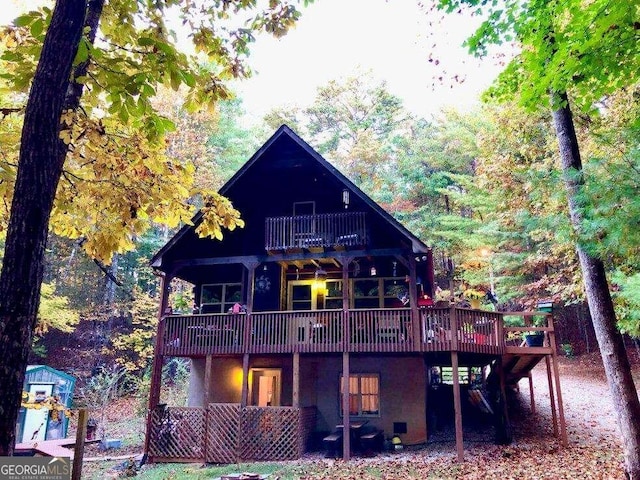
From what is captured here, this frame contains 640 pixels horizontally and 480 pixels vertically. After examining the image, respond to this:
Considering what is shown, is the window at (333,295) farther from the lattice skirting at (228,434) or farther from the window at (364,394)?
the lattice skirting at (228,434)

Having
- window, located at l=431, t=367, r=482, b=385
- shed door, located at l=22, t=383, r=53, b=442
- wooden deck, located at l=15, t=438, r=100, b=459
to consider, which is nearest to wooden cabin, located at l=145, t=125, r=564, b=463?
window, located at l=431, t=367, r=482, b=385

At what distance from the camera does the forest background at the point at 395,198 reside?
16.9 m

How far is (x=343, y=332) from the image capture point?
42.5ft

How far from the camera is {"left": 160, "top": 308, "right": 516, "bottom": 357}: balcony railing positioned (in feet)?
40.6

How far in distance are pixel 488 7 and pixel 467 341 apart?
8116 mm

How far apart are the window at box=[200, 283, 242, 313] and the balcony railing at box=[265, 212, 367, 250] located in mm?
3355

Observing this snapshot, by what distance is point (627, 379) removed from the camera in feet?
24.2

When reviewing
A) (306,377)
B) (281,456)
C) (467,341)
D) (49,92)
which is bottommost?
(281,456)

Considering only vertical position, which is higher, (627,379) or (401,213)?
(401,213)

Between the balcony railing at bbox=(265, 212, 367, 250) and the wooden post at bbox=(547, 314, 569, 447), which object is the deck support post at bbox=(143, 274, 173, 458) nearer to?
the balcony railing at bbox=(265, 212, 367, 250)

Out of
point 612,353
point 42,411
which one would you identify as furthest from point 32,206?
point 42,411

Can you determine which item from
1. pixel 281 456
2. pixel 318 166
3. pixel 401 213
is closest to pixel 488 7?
pixel 318 166

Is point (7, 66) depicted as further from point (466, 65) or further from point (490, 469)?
point (490, 469)

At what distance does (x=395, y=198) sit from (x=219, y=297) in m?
14.4
